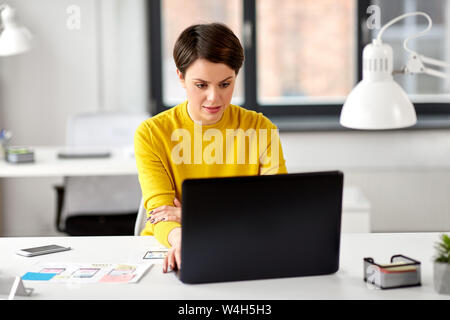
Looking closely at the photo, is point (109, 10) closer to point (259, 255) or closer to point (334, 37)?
point (334, 37)

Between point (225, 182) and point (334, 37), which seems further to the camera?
point (334, 37)

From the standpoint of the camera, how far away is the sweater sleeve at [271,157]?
1.84m

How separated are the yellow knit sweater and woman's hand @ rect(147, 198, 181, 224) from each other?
7 centimetres

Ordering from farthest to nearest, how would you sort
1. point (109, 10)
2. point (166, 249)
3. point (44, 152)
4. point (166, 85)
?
point (166, 85) → point (109, 10) → point (44, 152) → point (166, 249)

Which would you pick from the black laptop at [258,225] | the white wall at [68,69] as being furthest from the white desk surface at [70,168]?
the black laptop at [258,225]

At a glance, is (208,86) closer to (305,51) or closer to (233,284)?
(233,284)

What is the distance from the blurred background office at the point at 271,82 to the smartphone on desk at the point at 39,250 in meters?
2.37

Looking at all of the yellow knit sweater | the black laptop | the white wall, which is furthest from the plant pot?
the white wall

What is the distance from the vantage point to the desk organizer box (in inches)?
51.8

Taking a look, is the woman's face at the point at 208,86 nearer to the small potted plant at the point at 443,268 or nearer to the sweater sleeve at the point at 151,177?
the sweater sleeve at the point at 151,177

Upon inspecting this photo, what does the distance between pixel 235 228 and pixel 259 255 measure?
9 centimetres

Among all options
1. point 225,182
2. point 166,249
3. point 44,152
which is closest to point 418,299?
point 225,182

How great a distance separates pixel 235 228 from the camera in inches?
50.8

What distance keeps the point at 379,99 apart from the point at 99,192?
2.02m
